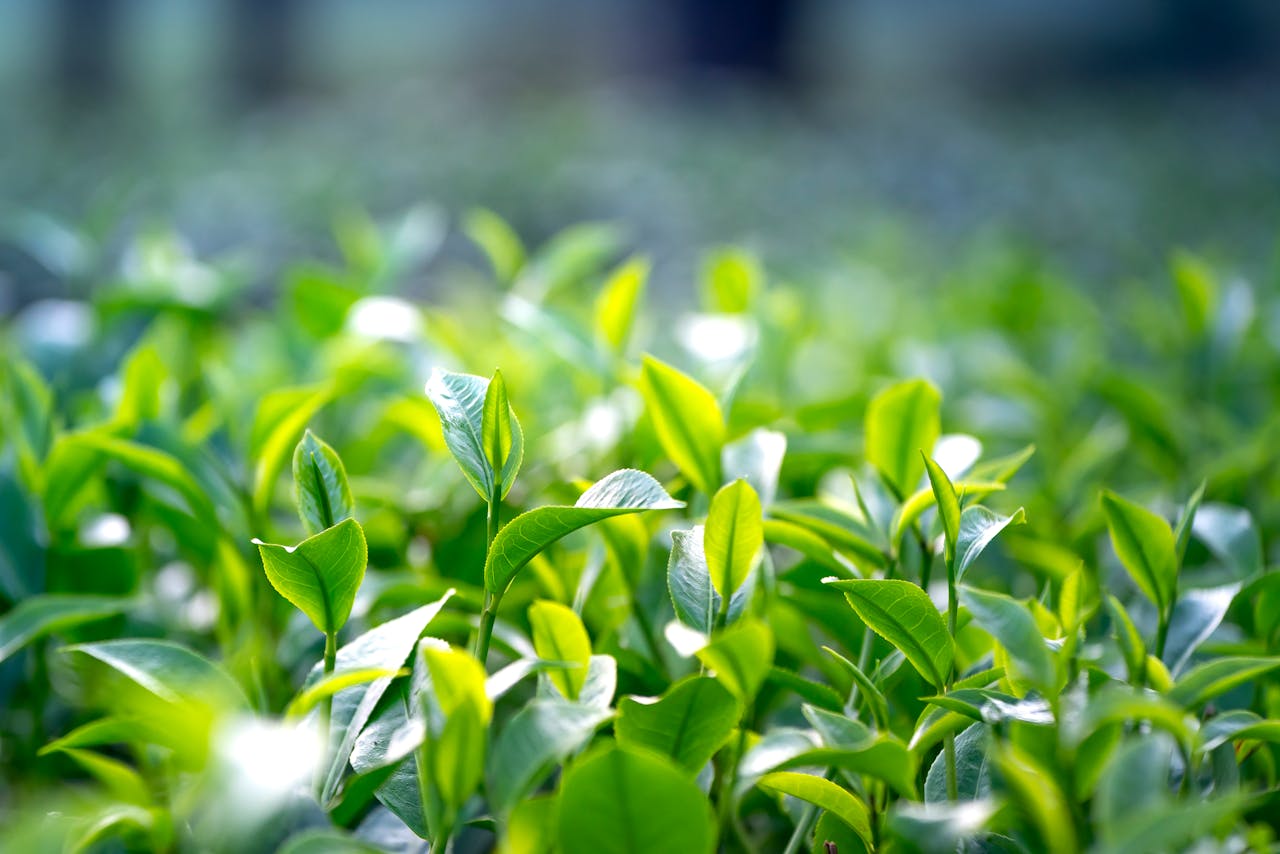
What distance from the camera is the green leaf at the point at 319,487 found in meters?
0.70

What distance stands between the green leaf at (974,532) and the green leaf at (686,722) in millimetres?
170

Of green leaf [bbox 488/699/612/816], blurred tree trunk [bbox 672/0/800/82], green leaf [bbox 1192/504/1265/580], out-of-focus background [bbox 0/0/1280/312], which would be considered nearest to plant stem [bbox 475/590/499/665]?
green leaf [bbox 488/699/612/816]

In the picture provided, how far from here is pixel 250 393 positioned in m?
1.28

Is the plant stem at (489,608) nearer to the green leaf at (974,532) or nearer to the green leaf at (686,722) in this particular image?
the green leaf at (686,722)

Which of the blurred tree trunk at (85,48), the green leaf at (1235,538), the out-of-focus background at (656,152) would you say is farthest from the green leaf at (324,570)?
the blurred tree trunk at (85,48)

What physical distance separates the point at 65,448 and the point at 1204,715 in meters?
0.93

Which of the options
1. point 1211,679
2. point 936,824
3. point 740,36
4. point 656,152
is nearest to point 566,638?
point 936,824

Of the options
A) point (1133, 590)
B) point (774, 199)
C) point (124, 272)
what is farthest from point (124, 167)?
point (1133, 590)

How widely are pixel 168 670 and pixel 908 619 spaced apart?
1.44 feet

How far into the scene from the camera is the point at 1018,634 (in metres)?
0.59

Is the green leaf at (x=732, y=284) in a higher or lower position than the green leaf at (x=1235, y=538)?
higher

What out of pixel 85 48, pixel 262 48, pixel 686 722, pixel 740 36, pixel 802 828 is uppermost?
pixel 686 722

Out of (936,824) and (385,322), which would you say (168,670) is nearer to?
(936,824)

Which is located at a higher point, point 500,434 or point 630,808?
point 500,434
